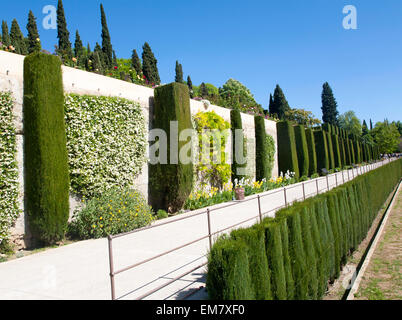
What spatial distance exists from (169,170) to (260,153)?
7853 mm

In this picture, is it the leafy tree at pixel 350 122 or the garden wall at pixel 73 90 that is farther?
the leafy tree at pixel 350 122

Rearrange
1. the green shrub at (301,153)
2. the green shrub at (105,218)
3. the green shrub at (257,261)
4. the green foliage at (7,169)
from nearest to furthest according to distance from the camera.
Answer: the green shrub at (257,261) → the green foliage at (7,169) → the green shrub at (105,218) → the green shrub at (301,153)

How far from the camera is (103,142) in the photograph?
7.34 meters

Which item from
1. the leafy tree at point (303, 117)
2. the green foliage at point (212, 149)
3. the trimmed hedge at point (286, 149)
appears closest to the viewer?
the green foliage at point (212, 149)

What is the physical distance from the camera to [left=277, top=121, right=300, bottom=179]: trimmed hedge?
18406mm

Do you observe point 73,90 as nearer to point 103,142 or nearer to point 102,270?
point 103,142

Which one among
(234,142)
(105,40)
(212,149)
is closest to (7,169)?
(212,149)

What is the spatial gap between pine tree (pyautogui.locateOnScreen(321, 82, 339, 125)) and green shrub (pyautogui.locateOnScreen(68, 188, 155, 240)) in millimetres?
65804

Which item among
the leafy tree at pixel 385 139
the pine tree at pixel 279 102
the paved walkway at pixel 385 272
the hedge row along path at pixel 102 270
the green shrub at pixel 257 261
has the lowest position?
the paved walkway at pixel 385 272

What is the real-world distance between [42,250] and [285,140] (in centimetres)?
1570

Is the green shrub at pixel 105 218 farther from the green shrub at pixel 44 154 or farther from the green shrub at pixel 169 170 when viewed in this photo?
the green shrub at pixel 169 170

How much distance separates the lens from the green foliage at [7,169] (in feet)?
17.8

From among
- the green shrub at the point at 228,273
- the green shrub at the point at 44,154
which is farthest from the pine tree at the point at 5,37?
the green shrub at the point at 228,273

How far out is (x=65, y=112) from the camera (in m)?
6.59
